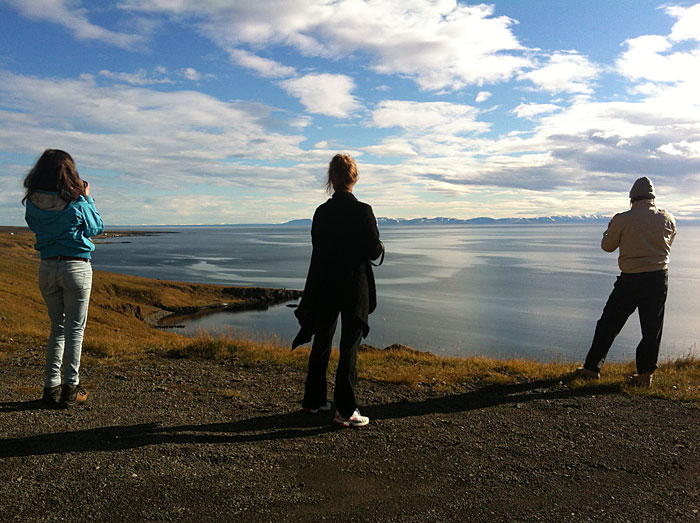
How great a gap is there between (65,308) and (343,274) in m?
2.82

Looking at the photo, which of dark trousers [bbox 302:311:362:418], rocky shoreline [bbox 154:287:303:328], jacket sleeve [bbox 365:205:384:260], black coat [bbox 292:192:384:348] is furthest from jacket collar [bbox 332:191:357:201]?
rocky shoreline [bbox 154:287:303:328]

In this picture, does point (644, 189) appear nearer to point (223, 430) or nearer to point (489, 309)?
point (223, 430)

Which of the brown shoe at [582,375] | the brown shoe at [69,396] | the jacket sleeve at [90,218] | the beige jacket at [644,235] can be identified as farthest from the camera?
the brown shoe at [582,375]

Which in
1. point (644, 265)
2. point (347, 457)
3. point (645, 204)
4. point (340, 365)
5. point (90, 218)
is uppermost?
point (645, 204)

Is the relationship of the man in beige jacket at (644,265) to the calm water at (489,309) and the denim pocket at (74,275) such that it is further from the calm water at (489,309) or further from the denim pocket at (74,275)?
the calm water at (489,309)

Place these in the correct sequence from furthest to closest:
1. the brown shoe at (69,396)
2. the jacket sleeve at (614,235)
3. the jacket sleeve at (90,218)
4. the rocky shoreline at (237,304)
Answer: the rocky shoreline at (237,304) → the jacket sleeve at (614,235) → the brown shoe at (69,396) → the jacket sleeve at (90,218)

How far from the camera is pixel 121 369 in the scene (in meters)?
7.23

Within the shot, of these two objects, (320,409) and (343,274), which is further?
(320,409)

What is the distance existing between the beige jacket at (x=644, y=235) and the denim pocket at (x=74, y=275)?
627 cm

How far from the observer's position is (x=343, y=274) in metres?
4.94

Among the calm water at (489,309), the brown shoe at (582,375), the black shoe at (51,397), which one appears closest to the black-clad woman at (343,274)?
the black shoe at (51,397)

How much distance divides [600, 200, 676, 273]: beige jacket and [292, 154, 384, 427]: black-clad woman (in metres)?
3.69

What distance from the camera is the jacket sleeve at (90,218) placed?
16.9ft

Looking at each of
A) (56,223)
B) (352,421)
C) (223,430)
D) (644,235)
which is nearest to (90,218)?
(56,223)
